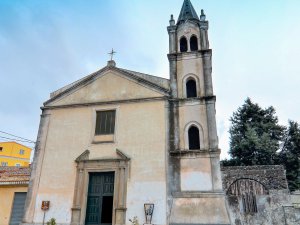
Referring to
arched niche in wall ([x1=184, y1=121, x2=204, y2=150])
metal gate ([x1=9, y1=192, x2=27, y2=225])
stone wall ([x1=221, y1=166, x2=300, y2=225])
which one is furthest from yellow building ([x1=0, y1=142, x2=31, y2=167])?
arched niche in wall ([x1=184, y1=121, x2=204, y2=150])

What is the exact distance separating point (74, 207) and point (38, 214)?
1.92 meters

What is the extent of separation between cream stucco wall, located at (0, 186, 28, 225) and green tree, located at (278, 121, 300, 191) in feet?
71.6

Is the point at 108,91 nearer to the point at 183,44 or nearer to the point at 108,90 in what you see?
the point at 108,90

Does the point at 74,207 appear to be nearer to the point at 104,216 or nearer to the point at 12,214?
the point at 104,216

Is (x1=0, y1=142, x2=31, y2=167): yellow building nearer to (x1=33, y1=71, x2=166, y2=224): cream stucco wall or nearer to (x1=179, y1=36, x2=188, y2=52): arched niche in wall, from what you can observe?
(x1=33, y1=71, x2=166, y2=224): cream stucco wall

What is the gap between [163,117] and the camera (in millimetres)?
13469

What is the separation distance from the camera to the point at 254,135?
26.0 m

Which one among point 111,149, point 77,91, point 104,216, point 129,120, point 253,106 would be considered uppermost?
point 253,106

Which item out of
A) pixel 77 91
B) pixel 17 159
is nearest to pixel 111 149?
pixel 77 91

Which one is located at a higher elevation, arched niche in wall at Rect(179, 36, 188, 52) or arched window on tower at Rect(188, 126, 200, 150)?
arched niche in wall at Rect(179, 36, 188, 52)

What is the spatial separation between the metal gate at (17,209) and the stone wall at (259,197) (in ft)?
39.4

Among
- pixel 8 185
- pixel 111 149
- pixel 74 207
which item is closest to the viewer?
pixel 74 207

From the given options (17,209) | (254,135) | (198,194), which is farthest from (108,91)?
(254,135)

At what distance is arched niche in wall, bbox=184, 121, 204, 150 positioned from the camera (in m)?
12.8
